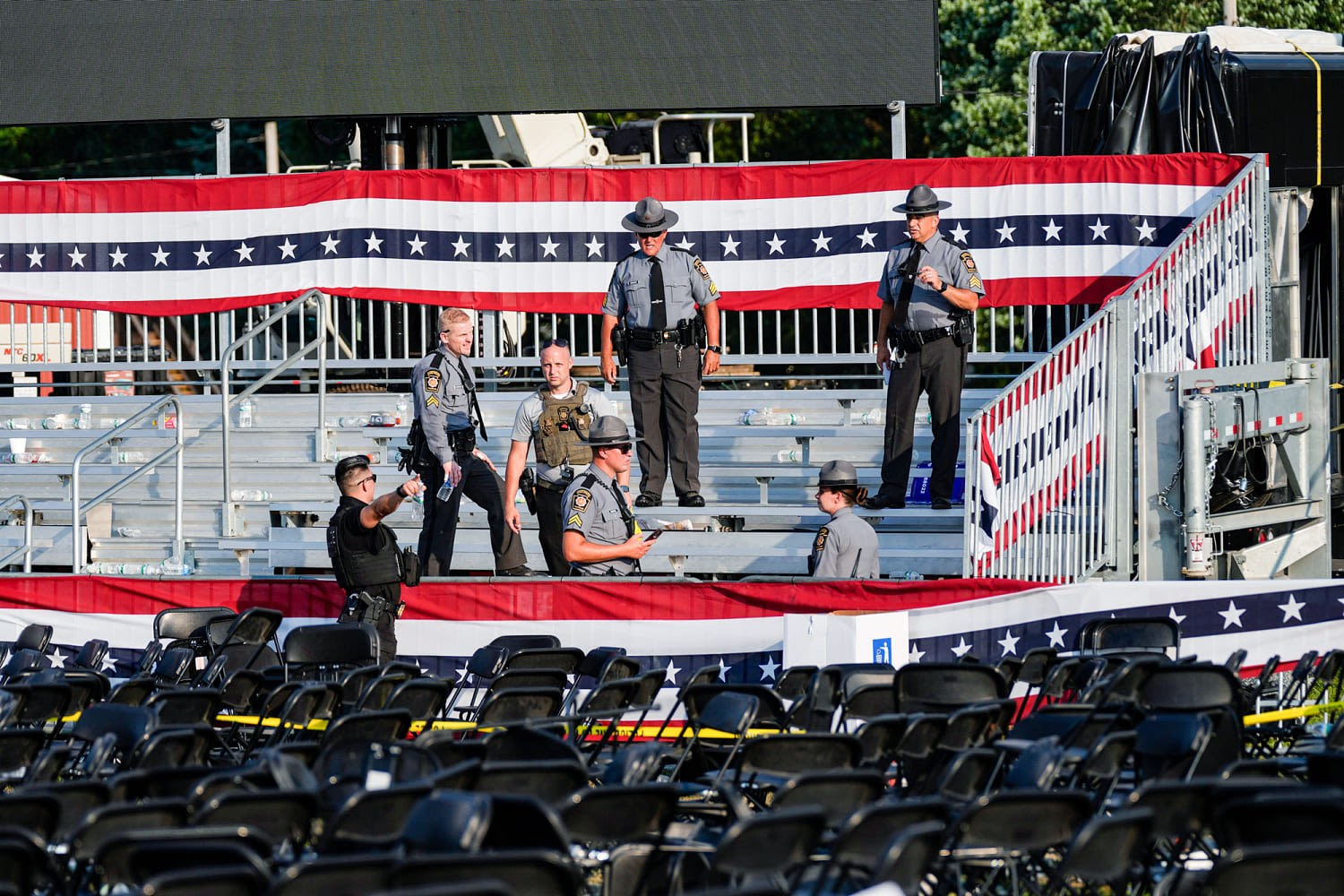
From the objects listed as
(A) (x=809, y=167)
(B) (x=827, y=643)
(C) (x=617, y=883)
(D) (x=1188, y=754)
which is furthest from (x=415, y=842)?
(A) (x=809, y=167)

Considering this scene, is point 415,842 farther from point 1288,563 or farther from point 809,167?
point 809,167

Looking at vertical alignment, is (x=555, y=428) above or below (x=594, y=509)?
above

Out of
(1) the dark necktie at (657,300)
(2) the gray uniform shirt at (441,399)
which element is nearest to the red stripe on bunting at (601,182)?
A: (1) the dark necktie at (657,300)

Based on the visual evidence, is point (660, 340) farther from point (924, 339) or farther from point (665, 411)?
point (924, 339)

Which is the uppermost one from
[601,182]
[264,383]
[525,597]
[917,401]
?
[601,182]

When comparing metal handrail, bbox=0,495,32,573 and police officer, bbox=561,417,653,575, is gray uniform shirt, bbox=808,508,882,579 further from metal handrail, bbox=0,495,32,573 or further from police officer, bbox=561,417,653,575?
metal handrail, bbox=0,495,32,573

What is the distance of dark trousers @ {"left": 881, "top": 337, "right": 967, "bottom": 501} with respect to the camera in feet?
37.3

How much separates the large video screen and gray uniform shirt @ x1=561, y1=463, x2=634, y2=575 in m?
4.89

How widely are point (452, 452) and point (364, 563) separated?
4.75ft

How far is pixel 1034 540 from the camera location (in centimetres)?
1046

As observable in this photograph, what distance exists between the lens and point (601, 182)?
1409 centimetres

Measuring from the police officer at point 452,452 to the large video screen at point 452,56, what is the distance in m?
3.60

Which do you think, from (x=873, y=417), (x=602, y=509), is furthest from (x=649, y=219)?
(x=873, y=417)

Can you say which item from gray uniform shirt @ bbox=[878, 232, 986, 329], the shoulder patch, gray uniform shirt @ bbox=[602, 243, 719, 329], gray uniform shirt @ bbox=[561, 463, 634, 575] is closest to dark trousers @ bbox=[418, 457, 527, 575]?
gray uniform shirt @ bbox=[561, 463, 634, 575]
